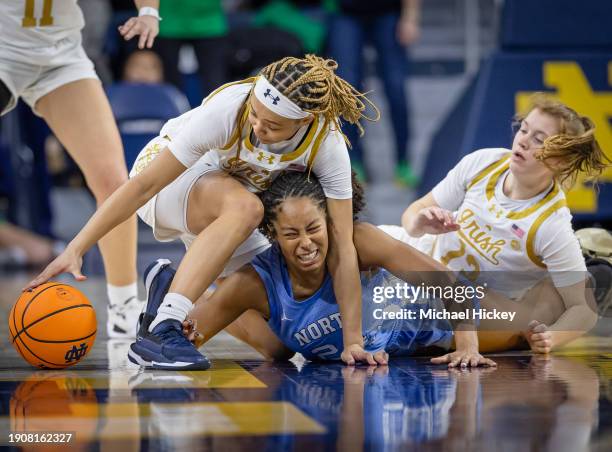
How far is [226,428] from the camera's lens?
107 inches

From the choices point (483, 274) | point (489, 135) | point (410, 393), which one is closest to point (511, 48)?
point (489, 135)

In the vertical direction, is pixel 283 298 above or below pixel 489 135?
below

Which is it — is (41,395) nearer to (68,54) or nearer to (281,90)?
(281,90)

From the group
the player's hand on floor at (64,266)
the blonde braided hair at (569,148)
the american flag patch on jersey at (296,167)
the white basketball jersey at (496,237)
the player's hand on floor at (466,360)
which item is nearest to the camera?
the player's hand on floor at (64,266)

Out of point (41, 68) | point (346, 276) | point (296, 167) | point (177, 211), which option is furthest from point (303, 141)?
point (41, 68)

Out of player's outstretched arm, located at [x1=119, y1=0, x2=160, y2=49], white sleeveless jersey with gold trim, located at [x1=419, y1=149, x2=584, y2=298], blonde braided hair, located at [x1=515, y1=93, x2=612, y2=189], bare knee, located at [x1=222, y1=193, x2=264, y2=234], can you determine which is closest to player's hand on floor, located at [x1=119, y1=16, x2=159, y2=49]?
player's outstretched arm, located at [x1=119, y1=0, x2=160, y2=49]

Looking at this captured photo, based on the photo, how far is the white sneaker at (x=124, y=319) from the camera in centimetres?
498

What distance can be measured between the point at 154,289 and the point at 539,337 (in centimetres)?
168

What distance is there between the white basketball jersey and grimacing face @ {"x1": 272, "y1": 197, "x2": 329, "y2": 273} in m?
0.91

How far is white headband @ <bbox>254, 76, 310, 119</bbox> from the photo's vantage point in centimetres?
381

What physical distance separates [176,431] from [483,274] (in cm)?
230

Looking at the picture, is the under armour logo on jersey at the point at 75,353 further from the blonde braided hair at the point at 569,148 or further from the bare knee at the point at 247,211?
the blonde braided hair at the point at 569,148

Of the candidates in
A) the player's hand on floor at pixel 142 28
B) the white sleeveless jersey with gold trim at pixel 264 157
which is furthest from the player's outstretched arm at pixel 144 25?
the white sleeveless jersey with gold trim at pixel 264 157

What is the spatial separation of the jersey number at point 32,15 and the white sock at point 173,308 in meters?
1.56
